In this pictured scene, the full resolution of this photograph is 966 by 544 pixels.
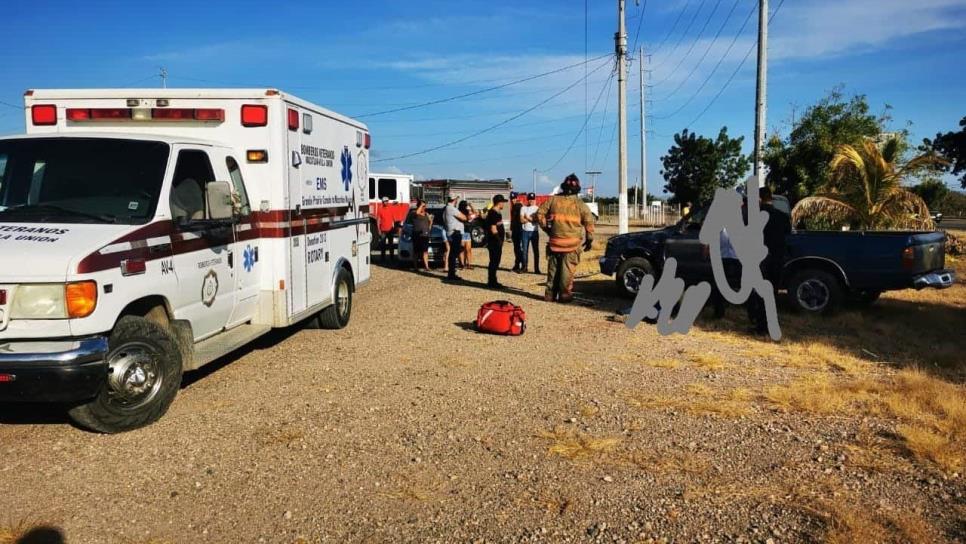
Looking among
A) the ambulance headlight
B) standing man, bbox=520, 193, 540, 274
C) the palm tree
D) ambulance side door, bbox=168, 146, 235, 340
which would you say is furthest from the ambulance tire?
the palm tree

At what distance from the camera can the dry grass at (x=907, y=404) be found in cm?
488

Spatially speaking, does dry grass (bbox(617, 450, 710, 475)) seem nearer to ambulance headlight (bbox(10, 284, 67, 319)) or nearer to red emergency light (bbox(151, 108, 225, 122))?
ambulance headlight (bbox(10, 284, 67, 319))

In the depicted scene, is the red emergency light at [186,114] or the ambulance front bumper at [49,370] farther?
the red emergency light at [186,114]

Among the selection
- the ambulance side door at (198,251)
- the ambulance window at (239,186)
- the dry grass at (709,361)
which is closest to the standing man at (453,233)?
the dry grass at (709,361)

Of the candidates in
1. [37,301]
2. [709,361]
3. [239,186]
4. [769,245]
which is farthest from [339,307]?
[769,245]

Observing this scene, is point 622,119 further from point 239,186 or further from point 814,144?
point 239,186

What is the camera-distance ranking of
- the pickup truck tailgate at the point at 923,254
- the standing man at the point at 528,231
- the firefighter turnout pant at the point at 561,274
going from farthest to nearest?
the standing man at the point at 528,231
the firefighter turnout pant at the point at 561,274
the pickup truck tailgate at the point at 923,254

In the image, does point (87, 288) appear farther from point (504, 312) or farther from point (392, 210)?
point (392, 210)

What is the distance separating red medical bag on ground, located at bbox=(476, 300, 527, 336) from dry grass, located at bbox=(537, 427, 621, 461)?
12.2ft

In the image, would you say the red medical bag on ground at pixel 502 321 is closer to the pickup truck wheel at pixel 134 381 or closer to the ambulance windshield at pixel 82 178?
the pickup truck wheel at pixel 134 381

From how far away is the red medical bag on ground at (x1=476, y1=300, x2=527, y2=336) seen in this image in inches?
360

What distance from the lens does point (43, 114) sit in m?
6.87

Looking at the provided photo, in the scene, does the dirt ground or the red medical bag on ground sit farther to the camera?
the red medical bag on ground

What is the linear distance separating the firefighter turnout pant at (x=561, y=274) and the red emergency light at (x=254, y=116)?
552 cm
